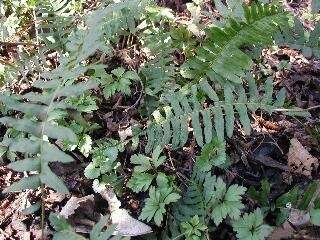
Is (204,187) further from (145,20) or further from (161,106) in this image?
(145,20)

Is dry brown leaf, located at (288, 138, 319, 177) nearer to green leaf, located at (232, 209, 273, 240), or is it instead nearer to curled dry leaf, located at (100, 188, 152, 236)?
green leaf, located at (232, 209, 273, 240)

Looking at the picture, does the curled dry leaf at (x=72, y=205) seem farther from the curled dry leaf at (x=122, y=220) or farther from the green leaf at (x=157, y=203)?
the green leaf at (x=157, y=203)

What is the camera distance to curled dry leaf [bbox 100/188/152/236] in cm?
219

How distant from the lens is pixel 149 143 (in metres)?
2.39

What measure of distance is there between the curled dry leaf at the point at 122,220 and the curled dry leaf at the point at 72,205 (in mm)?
89

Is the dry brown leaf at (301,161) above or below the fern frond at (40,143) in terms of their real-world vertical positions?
below

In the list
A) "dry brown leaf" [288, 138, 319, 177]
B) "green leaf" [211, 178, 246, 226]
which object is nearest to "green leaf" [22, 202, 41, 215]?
"green leaf" [211, 178, 246, 226]

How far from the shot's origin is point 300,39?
255 cm

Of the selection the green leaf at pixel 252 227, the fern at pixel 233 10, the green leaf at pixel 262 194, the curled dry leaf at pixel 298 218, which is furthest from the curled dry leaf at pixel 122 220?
the fern at pixel 233 10

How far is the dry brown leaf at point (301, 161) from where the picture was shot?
244 centimetres

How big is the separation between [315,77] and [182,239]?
4.75ft

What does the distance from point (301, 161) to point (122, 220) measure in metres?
1.04

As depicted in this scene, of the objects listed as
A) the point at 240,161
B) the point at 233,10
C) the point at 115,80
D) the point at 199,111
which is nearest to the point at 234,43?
the point at 233,10

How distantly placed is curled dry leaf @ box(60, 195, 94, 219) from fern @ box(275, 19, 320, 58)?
1.39m
